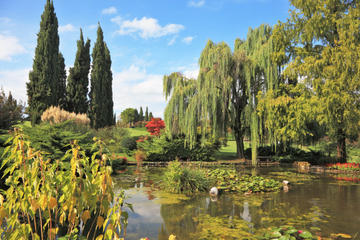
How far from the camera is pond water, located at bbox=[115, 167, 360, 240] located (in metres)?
4.16

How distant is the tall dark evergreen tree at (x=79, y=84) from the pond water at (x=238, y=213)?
21696mm

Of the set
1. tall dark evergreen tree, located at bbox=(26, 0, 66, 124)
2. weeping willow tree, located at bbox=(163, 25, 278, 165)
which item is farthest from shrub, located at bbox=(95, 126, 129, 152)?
tall dark evergreen tree, located at bbox=(26, 0, 66, 124)

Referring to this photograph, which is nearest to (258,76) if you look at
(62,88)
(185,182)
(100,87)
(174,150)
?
(174,150)

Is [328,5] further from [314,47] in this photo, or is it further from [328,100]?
[328,100]

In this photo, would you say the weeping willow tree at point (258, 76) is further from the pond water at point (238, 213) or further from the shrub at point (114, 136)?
the shrub at point (114, 136)

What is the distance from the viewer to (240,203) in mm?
6121

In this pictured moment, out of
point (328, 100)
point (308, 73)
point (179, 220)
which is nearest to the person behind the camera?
point (179, 220)

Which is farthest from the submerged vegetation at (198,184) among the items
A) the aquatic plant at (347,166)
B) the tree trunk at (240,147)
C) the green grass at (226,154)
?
the green grass at (226,154)

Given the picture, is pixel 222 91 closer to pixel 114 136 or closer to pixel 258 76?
pixel 258 76

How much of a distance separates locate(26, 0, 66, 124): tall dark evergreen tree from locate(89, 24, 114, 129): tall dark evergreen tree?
4636 mm

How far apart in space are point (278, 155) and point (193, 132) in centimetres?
762

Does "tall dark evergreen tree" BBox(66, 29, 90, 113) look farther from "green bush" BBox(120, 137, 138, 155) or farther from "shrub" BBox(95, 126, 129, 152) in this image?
"green bush" BBox(120, 137, 138, 155)

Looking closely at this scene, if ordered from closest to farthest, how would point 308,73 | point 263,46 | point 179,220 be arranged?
1. point 179,220
2. point 308,73
3. point 263,46

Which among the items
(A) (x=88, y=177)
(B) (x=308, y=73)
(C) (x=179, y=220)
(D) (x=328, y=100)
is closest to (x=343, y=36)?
(B) (x=308, y=73)
